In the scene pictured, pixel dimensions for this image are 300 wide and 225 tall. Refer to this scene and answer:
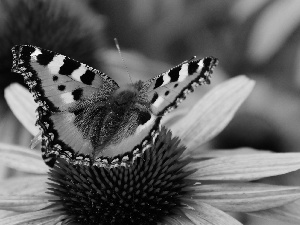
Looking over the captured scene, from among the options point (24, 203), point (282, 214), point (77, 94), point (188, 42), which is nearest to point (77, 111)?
point (77, 94)

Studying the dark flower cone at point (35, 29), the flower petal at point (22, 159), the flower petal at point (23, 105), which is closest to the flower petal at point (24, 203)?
the flower petal at point (22, 159)

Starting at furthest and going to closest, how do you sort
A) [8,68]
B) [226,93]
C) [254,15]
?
1. [254,15]
2. [8,68]
3. [226,93]

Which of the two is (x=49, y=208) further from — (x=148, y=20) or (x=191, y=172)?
(x=148, y=20)

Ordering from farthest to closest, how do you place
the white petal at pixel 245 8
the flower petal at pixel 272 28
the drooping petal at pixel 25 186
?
the white petal at pixel 245 8
the flower petal at pixel 272 28
the drooping petal at pixel 25 186

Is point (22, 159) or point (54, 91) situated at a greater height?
point (54, 91)

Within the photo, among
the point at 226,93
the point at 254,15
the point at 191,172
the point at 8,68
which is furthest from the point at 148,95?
the point at 254,15

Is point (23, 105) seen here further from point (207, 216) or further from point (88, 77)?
point (207, 216)

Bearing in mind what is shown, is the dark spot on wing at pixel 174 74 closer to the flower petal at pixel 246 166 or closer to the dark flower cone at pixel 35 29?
the flower petal at pixel 246 166
